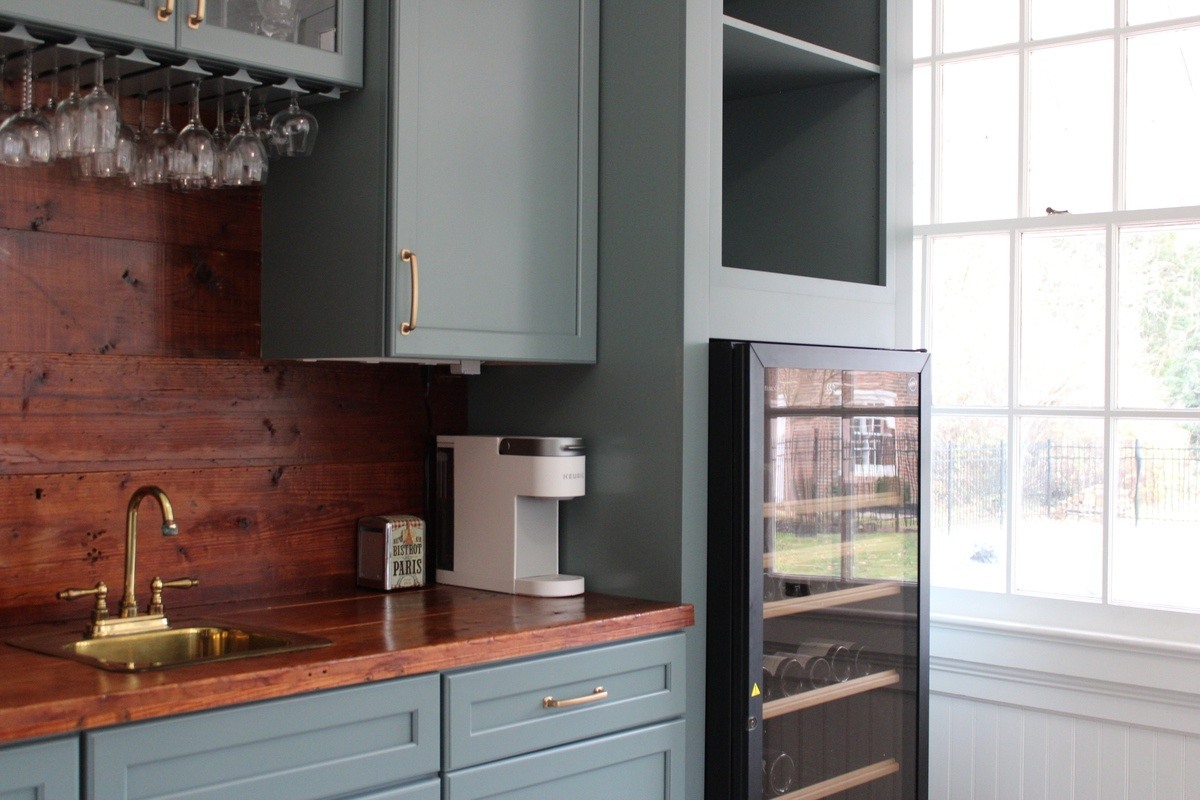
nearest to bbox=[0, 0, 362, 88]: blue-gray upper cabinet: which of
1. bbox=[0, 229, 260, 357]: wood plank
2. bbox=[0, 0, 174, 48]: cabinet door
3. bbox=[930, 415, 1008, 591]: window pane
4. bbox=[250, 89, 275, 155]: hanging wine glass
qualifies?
bbox=[0, 0, 174, 48]: cabinet door

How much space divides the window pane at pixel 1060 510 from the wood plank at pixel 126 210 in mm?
1949

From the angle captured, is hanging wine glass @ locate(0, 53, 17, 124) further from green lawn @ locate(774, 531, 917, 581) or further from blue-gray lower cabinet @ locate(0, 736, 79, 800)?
green lawn @ locate(774, 531, 917, 581)

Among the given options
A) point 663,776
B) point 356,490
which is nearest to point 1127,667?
point 663,776

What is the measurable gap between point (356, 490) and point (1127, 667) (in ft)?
6.04

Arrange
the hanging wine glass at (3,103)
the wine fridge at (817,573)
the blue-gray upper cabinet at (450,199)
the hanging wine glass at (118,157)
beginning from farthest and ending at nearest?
the wine fridge at (817,573), the blue-gray upper cabinet at (450,199), the hanging wine glass at (118,157), the hanging wine glass at (3,103)

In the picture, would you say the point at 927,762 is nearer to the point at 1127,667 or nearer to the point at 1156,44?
the point at 1127,667

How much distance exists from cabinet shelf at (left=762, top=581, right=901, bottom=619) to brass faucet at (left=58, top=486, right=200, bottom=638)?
1.20 meters

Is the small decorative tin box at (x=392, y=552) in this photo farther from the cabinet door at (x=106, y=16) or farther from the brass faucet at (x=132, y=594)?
the cabinet door at (x=106, y=16)

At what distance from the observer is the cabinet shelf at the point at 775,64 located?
9.46ft

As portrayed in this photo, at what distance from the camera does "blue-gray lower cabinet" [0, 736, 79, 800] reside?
1646 millimetres

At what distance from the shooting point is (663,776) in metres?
2.57

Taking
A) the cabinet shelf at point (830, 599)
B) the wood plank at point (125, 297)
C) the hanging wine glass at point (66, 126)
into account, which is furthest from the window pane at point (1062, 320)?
the hanging wine glass at point (66, 126)

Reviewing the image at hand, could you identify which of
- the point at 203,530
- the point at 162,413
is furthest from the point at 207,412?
the point at 203,530

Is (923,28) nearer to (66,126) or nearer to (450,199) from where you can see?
(450,199)
